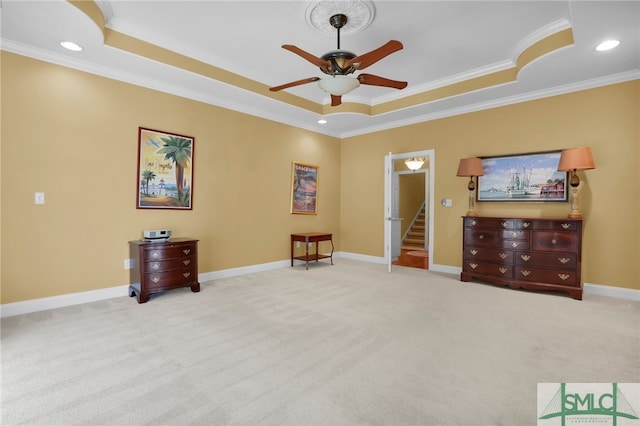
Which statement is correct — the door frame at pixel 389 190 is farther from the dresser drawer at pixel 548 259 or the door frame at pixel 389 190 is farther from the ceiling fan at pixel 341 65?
the ceiling fan at pixel 341 65

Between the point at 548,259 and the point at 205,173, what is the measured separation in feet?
16.8

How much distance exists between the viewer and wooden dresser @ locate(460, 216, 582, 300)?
12.9 ft

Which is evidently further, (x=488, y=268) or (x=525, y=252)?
(x=488, y=268)

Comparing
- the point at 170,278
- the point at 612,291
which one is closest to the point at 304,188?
the point at 170,278

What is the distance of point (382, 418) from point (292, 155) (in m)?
5.12

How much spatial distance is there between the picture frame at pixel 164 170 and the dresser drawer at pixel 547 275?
4925mm

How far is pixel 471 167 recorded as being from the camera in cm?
485

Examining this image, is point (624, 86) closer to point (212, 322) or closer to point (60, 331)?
point (212, 322)

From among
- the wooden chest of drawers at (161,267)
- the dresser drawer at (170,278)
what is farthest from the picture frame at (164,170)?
the dresser drawer at (170,278)

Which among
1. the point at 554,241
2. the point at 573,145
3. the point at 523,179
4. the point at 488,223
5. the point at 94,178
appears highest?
the point at 573,145

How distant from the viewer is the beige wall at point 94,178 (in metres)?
3.28

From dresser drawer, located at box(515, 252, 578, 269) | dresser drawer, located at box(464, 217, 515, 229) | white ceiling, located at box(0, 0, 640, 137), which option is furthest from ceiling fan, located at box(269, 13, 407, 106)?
dresser drawer, located at box(515, 252, 578, 269)

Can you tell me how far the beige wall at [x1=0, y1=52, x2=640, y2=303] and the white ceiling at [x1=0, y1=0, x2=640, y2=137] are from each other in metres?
0.29

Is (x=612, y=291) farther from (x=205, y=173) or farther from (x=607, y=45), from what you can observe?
(x=205, y=173)
